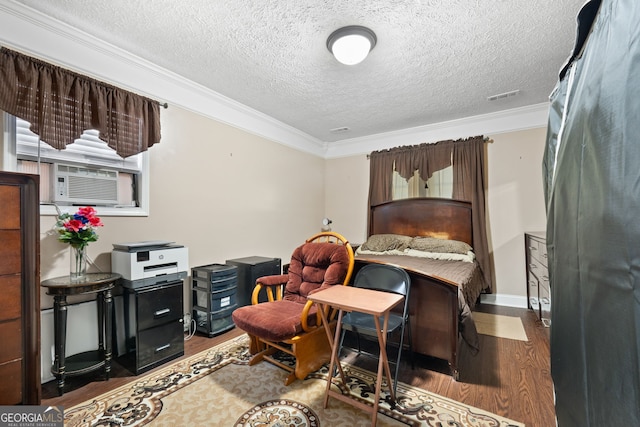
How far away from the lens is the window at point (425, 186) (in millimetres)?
4211

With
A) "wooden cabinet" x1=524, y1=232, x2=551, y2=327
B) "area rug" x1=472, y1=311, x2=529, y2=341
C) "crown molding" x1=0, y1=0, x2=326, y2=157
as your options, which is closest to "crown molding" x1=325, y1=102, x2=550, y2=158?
"wooden cabinet" x1=524, y1=232, x2=551, y2=327

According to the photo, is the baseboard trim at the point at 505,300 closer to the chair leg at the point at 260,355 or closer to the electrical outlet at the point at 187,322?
the chair leg at the point at 260,355

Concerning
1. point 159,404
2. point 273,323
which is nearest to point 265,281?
point 273,323

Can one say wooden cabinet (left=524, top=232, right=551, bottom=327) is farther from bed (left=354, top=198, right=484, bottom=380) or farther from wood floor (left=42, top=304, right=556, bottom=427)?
bed (left=354, top=198, right=484, bottom=380)

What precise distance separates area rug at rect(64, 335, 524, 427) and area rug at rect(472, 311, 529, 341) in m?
1.46

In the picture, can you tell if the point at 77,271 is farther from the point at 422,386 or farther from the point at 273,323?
the point at 422,386

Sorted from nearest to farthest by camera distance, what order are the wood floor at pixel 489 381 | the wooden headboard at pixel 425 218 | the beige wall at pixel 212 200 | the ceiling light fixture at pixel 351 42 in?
1. the wood floor at pixel 489 381
2. the ceiling light fixture at pixel 351 42
3. the beige wall at pixel 212 200
4. the wooden headboard at pixel 425 218

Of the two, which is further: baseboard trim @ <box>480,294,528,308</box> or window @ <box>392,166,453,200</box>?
window @ <box>392,166,453,200</box>

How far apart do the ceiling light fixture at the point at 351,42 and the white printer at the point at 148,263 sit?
7.40 feet

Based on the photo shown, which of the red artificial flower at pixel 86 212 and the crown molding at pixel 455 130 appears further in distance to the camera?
the crown molding at pixel 455 130

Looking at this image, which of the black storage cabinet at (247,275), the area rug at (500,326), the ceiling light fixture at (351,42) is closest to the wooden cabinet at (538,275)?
the area rug at (500,326)

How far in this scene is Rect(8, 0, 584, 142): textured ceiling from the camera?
1.99 meters

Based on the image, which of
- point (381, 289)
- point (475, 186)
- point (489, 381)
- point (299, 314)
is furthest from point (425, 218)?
point (299, 314)

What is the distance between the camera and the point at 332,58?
2590mm
